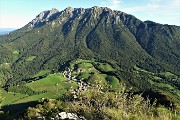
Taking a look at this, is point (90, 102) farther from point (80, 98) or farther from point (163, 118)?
point (163, 118)

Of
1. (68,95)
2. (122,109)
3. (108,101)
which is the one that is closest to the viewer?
(122,109)

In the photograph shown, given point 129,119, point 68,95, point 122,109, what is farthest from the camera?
point 68,95

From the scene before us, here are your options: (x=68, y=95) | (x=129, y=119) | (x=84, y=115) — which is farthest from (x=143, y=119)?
(x=68, y=95)

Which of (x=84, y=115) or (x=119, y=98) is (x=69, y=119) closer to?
(x=84, y=115)

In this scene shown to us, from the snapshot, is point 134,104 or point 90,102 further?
point 90,102

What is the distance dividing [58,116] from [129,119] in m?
2.42

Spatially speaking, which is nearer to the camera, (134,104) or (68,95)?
(134,104)

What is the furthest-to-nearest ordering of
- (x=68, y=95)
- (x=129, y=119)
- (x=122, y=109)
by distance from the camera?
(x=68, y=95), (x=122, y=109), (x=129, y=119)

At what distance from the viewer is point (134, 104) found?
10.1 metres

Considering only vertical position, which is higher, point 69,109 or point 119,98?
point 119,98

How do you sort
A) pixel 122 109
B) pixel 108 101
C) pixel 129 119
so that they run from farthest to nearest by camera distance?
pixel 108 101 < pixel 122 109 < pixel 129 119

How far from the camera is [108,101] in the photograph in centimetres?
1061

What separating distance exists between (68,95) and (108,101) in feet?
6.70

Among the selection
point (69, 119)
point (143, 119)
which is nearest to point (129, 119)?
point (143, 119)
